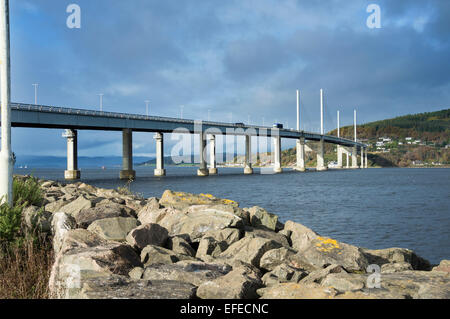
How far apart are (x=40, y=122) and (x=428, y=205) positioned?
62104 mm

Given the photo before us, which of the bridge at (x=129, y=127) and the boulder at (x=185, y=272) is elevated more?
the bridge at (x=129, y=127)

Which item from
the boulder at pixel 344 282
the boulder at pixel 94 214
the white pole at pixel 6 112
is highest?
the white pole at pixel 6 112

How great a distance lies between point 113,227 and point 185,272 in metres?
4.02

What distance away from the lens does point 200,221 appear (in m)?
11.5

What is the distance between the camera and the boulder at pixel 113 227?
33.7ft

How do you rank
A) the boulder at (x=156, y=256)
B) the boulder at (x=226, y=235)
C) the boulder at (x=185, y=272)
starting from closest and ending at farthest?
the boulder at (x=185, y=272)
the boulder at (x=156, y=256)
the boulder at (x=226, y=235)

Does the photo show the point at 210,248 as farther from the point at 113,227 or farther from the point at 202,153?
the point at 202,153

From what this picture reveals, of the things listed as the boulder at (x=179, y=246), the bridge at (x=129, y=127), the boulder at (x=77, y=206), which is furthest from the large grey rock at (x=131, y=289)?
the bridge at (x=129, y=127)

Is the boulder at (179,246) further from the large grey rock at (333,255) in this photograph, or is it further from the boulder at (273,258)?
the large grey rock at (333,255)

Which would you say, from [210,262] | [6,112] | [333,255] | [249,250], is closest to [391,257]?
[333,255]

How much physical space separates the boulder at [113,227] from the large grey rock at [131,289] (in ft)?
12.6

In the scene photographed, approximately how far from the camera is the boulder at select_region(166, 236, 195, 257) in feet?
31.6
